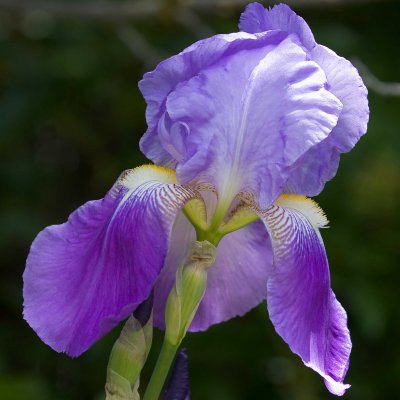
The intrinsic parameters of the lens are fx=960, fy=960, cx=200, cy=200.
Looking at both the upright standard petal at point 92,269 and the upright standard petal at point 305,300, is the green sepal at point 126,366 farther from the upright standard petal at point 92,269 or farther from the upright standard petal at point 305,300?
the upright standard petal at point 305,300

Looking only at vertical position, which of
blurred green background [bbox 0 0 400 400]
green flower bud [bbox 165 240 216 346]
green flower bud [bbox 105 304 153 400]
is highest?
green flower bud [bbox 165 240 216 346]

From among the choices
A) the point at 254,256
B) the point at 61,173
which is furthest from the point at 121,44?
the point at 254,256

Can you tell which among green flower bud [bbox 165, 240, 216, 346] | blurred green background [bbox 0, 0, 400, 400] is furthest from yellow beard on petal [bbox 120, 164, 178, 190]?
blurred green background [bbox 0, 0, 400, 400]

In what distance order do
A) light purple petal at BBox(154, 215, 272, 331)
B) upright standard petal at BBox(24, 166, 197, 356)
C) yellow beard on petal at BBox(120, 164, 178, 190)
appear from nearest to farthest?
upright standard petal at BBox(24, 166, 197, 356) < yellow beard on petal at BBox(120, 164, 178, 190) < light purple petal at BBox(154, 215, 272, 331)

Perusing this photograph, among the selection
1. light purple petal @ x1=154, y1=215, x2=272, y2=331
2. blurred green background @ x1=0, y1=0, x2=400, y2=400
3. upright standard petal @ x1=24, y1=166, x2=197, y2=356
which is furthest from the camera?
blurred green background @ x1=0, y1=0, x2=400, y2=400

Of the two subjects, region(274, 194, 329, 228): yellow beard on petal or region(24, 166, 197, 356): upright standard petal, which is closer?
region(24, 166, 197, 356): upright standard petal

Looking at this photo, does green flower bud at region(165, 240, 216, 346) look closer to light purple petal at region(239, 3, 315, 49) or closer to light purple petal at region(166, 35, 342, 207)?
light purple petal at region(166, 35, 342, 207)

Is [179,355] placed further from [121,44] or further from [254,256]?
[121,44]

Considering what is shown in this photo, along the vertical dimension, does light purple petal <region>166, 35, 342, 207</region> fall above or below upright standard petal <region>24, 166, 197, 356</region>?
above
